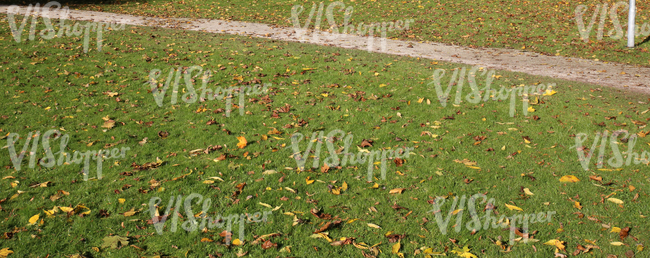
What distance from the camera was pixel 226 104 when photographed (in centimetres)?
745

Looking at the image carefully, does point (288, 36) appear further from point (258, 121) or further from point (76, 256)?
point (76, 256)

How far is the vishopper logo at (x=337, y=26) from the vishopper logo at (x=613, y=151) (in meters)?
6.34

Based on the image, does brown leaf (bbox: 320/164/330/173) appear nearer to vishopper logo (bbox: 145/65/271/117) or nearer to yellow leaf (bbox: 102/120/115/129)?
vishopper logo (bbox: 145/65/271/117)

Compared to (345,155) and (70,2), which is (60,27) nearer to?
(70,2)

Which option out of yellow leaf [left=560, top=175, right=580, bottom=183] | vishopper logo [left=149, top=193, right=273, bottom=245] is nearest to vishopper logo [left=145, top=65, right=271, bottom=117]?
vishopper logo [left=149, top=193, right=273, bottom=245]

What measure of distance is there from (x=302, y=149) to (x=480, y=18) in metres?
12.0

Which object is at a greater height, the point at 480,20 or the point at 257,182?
the point at 480,20

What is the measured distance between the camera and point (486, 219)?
14.0 feet

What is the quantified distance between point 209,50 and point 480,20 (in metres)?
9.60

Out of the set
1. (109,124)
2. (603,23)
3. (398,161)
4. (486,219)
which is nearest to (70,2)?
(109,124)

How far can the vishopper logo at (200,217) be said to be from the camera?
4.09 meters

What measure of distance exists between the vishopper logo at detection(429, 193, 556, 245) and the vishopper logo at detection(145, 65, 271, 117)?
151 inches

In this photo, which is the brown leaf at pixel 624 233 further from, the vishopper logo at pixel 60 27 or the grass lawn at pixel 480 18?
the vishopper logo at pixel 60 27

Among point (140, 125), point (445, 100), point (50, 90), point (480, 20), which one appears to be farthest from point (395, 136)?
point (480, 20)
